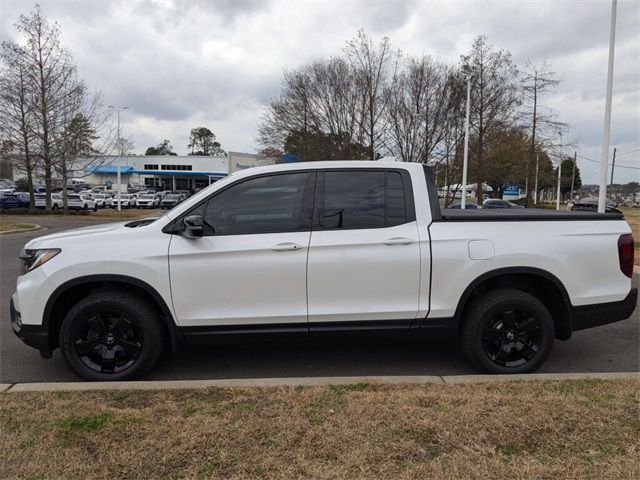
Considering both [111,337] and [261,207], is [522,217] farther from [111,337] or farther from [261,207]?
[111,337]

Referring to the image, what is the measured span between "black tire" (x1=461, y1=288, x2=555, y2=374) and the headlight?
3.46 m

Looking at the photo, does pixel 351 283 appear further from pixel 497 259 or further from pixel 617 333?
pixel 617 333

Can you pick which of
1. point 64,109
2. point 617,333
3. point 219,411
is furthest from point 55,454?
point 64,109

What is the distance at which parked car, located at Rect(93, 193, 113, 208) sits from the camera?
4753 cm

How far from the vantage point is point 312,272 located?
166 inches

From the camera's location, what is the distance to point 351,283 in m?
4.26

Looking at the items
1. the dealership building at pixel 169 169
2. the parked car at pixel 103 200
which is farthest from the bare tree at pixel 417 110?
the dealership building at pixel 169 169

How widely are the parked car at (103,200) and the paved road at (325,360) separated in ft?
148

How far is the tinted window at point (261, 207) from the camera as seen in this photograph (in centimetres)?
430

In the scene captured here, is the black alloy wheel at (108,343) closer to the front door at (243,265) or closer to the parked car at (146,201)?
the front door at (243,265)

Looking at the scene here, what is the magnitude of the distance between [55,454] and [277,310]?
1.86m

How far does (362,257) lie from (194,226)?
4.45 feet

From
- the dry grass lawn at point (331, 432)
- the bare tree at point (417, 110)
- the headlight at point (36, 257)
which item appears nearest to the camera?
the dry grass lawn at point (331, 432)

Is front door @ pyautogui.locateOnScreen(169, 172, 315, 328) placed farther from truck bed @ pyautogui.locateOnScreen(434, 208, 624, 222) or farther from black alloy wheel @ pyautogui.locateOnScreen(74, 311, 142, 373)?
truck bed @ pyautogui.locateOnScreen(434, 208, 624, 222)
